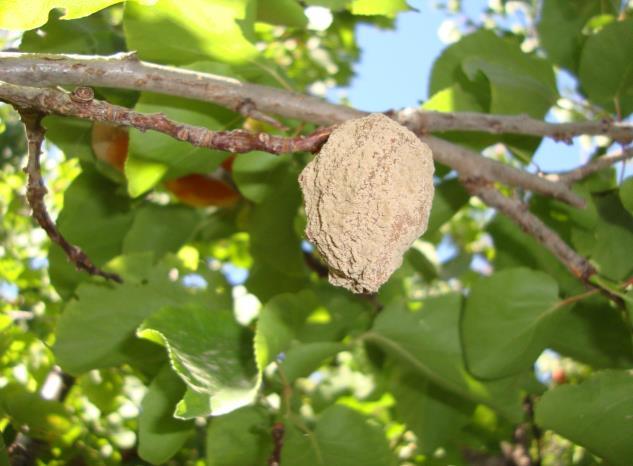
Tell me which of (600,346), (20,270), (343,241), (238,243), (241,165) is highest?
(343,241)

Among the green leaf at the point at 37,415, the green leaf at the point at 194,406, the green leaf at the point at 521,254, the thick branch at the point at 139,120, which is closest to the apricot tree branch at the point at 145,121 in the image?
the thick branch at the point at 139,120

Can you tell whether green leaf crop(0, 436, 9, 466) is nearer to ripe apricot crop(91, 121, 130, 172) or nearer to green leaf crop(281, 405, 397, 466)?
green leaf crop(281, 405, 397, 466)

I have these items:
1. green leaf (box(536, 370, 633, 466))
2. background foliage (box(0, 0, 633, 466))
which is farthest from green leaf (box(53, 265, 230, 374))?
green leaf (box(536, 370, 633, 466))

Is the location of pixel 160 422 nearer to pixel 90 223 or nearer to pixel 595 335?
pixel 90 223

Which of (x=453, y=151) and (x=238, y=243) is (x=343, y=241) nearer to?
(x=453, y=151)

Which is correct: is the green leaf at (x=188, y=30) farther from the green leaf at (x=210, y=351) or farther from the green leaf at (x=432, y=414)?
the green leaf at (x=432, y=414)

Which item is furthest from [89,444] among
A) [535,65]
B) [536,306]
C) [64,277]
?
[535,65]

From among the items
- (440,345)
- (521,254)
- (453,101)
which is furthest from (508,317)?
(453,101)
